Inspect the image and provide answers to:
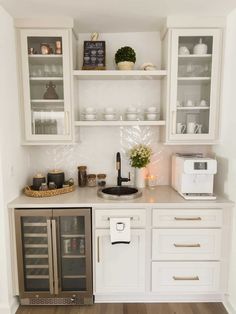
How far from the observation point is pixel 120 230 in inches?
79.5

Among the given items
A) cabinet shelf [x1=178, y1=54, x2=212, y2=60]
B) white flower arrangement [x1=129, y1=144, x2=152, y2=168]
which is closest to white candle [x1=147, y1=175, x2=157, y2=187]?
white flower arrangement [x1=129, y1=144, x2=152, y2=168]

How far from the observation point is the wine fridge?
2059 millimetres

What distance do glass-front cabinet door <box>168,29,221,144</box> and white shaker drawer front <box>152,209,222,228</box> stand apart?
2.17ft

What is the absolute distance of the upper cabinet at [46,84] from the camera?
86.4 inches

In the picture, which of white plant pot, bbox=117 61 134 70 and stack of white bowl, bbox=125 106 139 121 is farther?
stack of white bowl, bbox=125 106 139 121

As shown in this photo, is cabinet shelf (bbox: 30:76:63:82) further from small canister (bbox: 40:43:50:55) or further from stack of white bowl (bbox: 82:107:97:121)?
stack of white bowl (bbox: 82:107:97:121)

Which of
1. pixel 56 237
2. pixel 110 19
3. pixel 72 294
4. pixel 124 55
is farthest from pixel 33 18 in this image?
pixel 72 294

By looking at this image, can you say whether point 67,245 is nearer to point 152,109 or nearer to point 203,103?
point 152,109

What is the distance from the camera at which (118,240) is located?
201 centimetres

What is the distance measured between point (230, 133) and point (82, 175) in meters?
1.50

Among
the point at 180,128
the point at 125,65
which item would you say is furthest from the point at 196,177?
the point at 125,65

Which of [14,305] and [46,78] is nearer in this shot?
[14,305]

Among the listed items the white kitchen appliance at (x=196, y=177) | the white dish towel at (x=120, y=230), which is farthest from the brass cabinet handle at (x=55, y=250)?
the white kitchen appliance at (x=196, y=177)

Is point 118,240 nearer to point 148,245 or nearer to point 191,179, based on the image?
point 148,245
